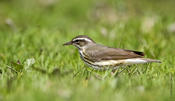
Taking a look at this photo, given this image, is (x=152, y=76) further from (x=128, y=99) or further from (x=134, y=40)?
(x=134, y=40)

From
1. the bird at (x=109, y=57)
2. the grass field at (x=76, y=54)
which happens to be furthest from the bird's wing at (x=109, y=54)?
the grass field at (x=76, y=54)

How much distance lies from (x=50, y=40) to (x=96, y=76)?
3.68 m

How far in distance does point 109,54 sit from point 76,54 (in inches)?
46.3

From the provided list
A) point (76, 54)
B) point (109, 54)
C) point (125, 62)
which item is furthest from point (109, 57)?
point (76, 54)

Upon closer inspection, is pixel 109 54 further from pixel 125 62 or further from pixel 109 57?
pixel 125 62

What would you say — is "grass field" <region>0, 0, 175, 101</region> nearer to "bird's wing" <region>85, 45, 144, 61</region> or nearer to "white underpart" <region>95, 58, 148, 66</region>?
"white underpart" <region>95, 58, 148, 66</region>

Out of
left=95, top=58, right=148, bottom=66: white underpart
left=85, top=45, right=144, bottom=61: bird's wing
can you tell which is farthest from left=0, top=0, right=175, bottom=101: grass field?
left=85, top=45, right=144, bottom=61: bird's wing

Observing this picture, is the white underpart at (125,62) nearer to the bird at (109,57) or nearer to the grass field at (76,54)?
the bird at (109,57)

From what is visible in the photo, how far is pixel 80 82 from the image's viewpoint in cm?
Result: 545

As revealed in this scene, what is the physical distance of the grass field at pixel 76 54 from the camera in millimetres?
4953

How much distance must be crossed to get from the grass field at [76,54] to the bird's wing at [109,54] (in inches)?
10.2

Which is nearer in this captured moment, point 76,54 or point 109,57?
point 109,57

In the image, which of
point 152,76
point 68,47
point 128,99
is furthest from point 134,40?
point 128,99

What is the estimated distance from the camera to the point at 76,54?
27.0 ft
